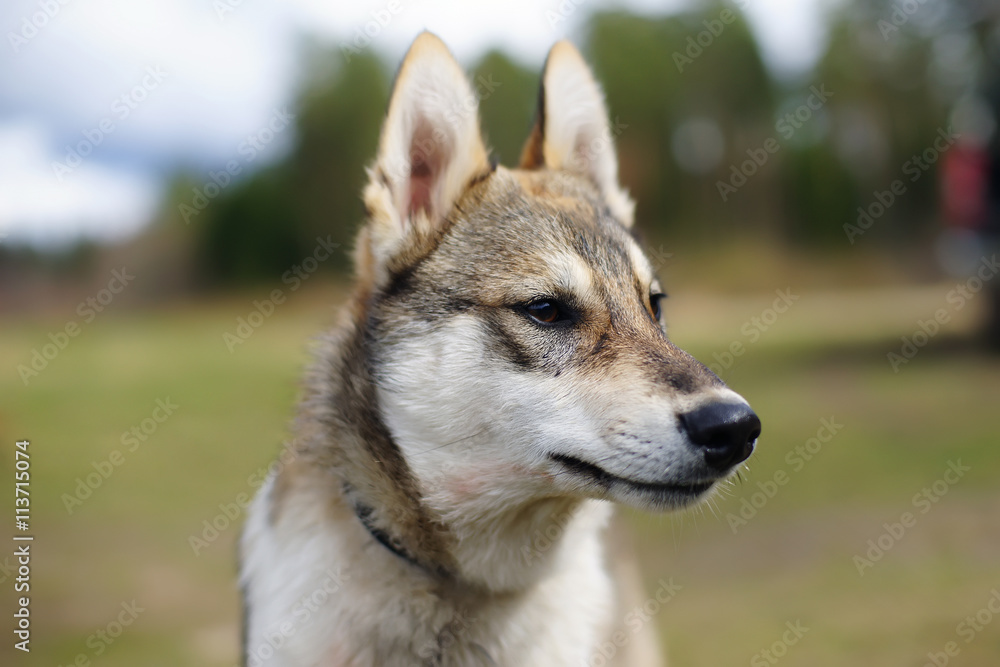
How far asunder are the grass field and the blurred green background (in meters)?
0.04

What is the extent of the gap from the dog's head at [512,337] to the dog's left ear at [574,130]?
0.09 metres

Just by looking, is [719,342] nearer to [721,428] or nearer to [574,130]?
[574,130]

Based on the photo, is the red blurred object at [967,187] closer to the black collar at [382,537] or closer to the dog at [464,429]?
the dog at [464,429]

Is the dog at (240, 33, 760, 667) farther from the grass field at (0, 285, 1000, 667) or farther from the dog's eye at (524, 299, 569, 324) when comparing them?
the grass field at (0, 285, 1000, 667)

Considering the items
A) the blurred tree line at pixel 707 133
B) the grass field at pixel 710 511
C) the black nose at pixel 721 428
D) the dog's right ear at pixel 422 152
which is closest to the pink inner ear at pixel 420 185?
the dog's right ear at pixel 422 152

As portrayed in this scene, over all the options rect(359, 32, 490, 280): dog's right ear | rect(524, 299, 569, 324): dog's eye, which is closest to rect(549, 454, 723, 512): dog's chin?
rect(524, 299, 569, 324): dog's eye

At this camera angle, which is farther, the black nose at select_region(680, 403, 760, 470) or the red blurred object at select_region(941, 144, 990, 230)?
the red blurred object at select_region(941, 144, 990, 230)

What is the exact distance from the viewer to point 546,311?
2924 millimetres

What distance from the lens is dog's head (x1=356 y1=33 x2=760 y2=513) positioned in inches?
99.8

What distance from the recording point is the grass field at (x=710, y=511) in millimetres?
5398

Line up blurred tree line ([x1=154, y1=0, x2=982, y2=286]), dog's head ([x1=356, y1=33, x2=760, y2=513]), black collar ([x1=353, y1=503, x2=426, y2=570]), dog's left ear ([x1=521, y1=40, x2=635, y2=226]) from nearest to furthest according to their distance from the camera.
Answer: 1. dog's head ([x1=356, y1=33, x2=760, y2=513])
2. black collar ([x1=353, y1=503, x2=426, y2=570])
3. dog's left ear ([x1=521, y1=40, x2=635, y2=226])
4. blurred tree line ([x1=154, y1=0, x2=982, y2=286])

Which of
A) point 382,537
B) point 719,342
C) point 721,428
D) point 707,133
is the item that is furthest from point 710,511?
point 707,133

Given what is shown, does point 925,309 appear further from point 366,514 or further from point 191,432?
point 366,514

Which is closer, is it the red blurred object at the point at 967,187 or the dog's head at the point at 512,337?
the dog's head at the point at 512,337
